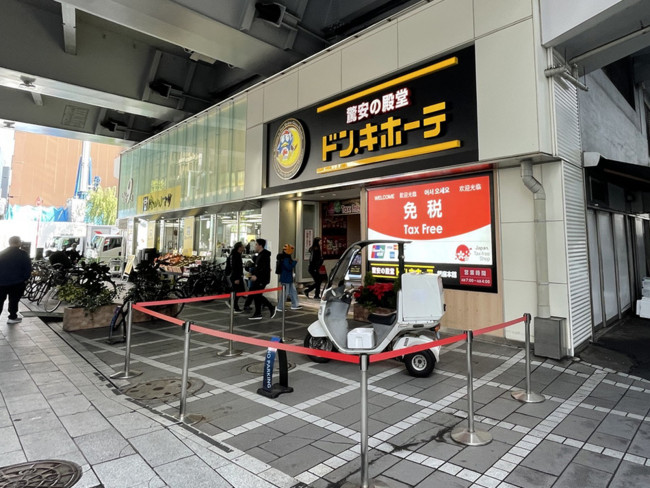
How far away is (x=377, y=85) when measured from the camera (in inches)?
316

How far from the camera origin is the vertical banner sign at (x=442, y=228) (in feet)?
22.8

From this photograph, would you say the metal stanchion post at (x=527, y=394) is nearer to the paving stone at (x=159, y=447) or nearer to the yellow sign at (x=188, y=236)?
the paving stone at (x=159, y=447)

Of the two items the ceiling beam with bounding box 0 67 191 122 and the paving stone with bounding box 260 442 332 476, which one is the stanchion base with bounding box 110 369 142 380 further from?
the ceiling beam with bounding box 0 67 191 122

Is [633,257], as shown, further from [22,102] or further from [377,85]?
[22,102]

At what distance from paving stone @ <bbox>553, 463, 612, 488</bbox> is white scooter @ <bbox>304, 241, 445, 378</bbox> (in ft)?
7.10

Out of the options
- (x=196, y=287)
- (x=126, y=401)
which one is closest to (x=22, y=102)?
(x=196, y=287)

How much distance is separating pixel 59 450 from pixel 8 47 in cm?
1407

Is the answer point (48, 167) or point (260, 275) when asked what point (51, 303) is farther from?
point (48, 167)

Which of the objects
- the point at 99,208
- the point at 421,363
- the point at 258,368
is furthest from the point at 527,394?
the point at 99,208

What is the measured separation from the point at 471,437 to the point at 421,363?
69.0 inches

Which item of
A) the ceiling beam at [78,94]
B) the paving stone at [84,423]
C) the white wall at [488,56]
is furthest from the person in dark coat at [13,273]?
the white wall at [488,56]

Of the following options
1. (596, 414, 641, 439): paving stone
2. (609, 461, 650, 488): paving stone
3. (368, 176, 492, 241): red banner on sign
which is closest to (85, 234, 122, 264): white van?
(368, 176, 492, 241): red banner on sign

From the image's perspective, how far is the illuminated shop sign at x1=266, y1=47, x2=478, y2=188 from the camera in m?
6.64

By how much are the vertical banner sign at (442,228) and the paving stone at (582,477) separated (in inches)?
165
